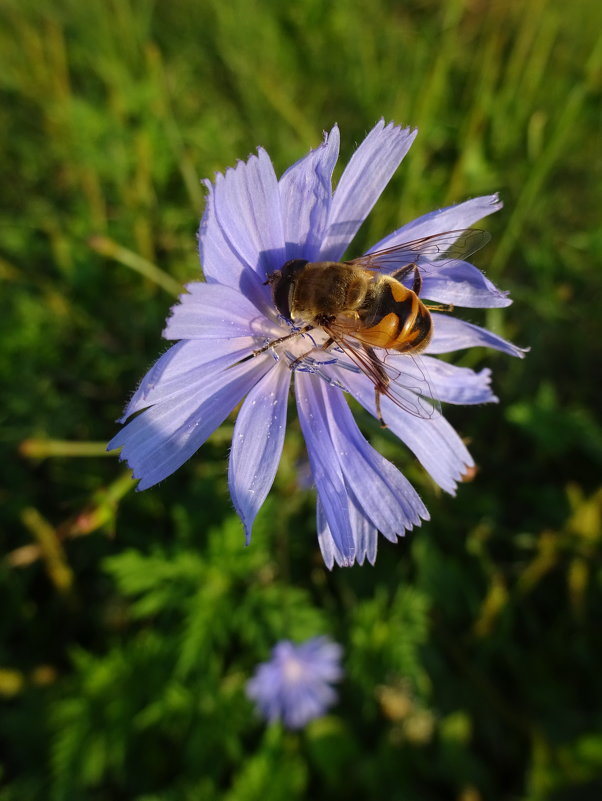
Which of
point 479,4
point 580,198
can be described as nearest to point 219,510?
point 580,198

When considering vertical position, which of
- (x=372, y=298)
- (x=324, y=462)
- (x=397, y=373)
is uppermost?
(x=372, y=298)

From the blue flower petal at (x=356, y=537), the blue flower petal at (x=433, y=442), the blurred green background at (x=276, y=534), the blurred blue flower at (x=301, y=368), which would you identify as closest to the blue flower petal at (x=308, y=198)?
the blurred blue flower at (x=301, y=368)

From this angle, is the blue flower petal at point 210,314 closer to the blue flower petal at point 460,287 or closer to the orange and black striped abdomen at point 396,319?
the orange and black striped abdomen at point 396,319

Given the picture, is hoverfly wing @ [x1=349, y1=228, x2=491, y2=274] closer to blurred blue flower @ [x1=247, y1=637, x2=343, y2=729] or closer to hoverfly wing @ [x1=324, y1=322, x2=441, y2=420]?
hoverfly wing @ [x1=324, y1=322, x2=441, y2=420]

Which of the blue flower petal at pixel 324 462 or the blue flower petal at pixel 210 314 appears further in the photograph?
the blue flower petal at pixel 324 462

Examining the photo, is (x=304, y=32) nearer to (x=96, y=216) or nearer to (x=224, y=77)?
(x=224, y=77)

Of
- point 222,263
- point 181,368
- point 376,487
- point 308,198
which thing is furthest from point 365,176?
point 376,487

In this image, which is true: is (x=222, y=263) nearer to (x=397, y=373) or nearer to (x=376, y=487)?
(x=397, y=373)
